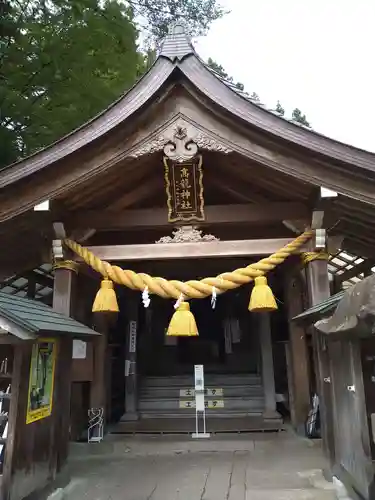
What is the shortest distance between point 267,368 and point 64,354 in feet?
16.3

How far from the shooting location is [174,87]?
556 cm

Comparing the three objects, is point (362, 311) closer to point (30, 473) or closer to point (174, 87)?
point (30, 473)

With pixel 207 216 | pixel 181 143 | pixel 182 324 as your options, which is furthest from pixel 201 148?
pixel 182 324

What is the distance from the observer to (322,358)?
5402 mm

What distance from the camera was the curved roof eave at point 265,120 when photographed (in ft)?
16.9

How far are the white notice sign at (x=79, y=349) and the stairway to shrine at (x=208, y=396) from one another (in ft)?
7.95

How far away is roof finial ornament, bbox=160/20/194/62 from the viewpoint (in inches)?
216

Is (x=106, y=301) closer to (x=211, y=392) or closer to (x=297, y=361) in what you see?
(x=297, y=361)

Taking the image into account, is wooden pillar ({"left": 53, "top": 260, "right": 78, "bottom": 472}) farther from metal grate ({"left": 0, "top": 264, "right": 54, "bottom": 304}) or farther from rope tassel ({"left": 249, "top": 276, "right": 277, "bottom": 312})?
rope tassel ({"left": 249, "top": 276, "right": 277, "bottom": 312})

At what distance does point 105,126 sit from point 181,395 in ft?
21.3

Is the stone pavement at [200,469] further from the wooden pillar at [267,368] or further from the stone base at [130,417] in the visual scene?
the stone base at [130,417]

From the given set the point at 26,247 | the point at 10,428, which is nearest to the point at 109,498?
the point at 10,428

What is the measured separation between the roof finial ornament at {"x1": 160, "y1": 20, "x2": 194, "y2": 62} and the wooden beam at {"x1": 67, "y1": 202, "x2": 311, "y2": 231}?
6.78ft

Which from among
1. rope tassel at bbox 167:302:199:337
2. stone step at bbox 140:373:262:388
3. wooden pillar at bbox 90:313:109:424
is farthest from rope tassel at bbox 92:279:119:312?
stone step at bbox 140:373:262:388
